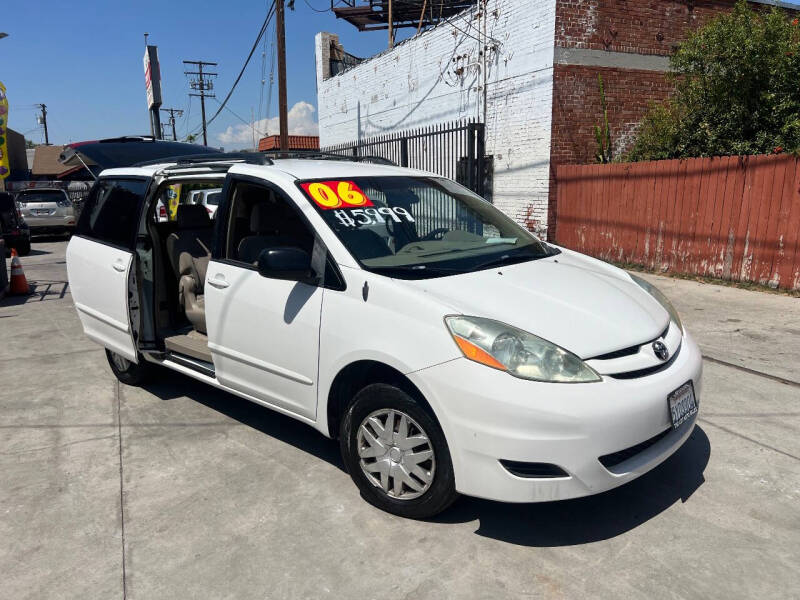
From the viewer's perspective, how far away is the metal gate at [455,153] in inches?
473

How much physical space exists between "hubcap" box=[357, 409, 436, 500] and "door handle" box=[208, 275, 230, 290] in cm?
136

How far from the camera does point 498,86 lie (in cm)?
1321

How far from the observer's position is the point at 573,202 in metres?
11.8

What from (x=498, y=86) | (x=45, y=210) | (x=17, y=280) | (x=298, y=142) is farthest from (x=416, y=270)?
(x=298, y=142)

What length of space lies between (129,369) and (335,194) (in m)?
2.72

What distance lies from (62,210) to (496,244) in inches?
748

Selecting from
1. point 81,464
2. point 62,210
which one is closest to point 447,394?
point 81,464

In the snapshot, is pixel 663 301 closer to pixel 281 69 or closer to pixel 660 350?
pixel 660 350

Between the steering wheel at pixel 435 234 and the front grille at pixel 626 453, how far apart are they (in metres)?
1.61

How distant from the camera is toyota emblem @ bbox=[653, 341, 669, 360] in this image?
2.92 m

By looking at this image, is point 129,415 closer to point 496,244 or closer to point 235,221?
point 235,221

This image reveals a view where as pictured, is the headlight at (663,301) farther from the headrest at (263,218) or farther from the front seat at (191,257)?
the front seat at (191,257)

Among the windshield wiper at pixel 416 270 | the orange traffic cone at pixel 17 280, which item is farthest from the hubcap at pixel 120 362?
the orange traffic cone at pixel 17 280

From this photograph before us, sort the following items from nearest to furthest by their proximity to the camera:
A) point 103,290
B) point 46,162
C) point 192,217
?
point 103,290
point 192,217
point 46,162
